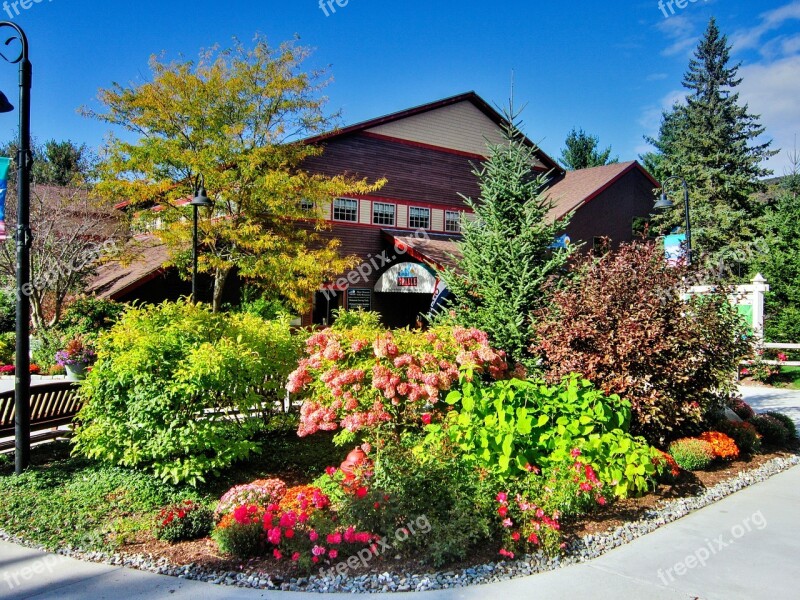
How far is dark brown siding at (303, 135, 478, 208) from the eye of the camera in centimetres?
2102

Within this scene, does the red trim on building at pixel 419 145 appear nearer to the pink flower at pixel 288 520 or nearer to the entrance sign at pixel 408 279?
the entrance sign at pixel 408 279

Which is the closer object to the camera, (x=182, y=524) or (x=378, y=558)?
(x=378, y=558)

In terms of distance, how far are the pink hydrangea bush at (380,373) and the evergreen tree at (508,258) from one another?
2096 mm

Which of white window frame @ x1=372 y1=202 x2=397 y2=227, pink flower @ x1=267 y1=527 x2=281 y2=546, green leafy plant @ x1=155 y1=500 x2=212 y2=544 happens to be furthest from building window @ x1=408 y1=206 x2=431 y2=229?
pink flower @ x1=267 y1=527 x2=281 y2=546

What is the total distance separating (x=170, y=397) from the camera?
20.9 feet

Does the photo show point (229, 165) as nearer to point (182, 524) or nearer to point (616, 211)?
point (182, 524)

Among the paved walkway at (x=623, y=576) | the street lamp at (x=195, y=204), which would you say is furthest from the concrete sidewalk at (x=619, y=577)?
the street lamp at (x=195, y=204)

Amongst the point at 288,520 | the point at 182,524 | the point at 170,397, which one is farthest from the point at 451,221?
the point at 288,520

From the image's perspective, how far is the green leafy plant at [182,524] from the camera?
5.21 meters

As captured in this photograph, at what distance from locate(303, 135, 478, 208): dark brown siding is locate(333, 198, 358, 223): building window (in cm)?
102

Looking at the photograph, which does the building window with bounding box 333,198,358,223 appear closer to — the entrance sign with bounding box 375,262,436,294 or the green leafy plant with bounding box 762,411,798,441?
the entrance sign with bounding box 375,262,436,294

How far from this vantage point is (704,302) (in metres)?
8.47

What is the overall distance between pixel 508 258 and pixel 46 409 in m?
7.25

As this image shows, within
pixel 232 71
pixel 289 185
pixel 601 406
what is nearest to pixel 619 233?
pixel 289 185
